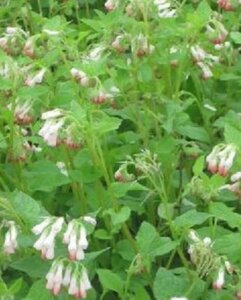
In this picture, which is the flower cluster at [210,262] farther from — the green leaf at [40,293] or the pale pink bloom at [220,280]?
the green leaf at [40,293]

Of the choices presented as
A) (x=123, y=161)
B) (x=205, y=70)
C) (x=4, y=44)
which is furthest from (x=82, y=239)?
(x=205, y=70)

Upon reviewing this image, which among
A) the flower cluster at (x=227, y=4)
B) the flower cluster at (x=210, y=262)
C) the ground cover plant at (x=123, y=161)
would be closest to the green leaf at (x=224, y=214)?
the ground cover plant at (x=123, y=161)

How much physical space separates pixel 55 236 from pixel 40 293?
0.15 metres

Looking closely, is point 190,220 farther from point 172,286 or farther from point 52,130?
point 52,130

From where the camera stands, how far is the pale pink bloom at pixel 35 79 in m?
2.85

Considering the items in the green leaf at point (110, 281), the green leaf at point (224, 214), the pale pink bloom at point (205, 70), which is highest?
the green leaf at point (224, 214)

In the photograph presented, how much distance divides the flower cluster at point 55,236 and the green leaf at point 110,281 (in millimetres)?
183

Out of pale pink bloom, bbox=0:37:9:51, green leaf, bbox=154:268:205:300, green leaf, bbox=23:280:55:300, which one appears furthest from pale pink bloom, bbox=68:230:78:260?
pale pink bloom, bbox=0:37:9:51

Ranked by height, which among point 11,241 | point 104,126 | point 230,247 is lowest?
point 230,247

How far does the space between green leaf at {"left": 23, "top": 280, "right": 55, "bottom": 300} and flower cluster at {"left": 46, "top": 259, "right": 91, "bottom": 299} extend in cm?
10

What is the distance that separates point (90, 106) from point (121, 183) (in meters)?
0.24

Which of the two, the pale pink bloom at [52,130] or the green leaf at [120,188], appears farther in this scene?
the green leaf at [120,188]

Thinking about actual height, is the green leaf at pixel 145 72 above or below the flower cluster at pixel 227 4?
below

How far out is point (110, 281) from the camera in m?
2.44
